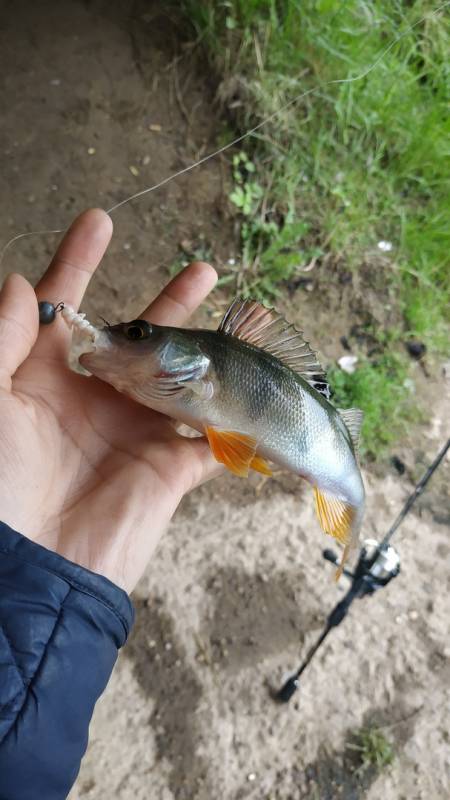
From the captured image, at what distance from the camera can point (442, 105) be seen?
4.44 meters

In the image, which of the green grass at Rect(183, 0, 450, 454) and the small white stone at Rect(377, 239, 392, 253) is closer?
the green grass at Rect(183, 0, 450, 454)

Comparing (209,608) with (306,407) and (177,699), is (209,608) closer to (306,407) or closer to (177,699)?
(177,699)

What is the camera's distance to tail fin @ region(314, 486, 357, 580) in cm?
226

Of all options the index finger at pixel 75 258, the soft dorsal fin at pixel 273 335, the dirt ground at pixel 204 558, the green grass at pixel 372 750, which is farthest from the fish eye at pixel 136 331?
the green grass at pixel 372 750

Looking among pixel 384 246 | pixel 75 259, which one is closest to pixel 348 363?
pixel 384 246

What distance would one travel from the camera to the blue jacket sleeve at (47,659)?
4.82 feet

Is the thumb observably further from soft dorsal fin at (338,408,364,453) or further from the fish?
soft dorsal fin at (338,408,364,453)

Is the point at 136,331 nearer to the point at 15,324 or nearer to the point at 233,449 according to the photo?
the point at 15,324

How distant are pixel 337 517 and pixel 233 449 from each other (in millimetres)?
573

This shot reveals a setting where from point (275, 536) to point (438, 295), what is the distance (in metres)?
2.28

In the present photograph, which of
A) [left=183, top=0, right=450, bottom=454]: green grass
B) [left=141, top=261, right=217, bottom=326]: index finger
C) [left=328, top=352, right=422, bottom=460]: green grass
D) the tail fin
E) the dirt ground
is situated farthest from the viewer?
[left=183, top=0, right=450, bottom=454]: green grass

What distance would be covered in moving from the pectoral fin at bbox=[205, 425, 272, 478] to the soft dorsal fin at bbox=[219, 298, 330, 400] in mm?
324

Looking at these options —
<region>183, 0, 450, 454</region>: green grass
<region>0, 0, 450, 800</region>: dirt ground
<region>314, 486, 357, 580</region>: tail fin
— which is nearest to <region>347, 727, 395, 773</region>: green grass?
<region>0, 0, 450, 800</region>: dirt ground

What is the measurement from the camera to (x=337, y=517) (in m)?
2.28
